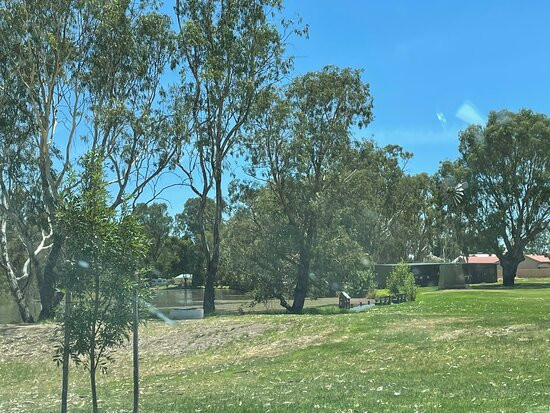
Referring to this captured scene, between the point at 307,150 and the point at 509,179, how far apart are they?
36.8 m

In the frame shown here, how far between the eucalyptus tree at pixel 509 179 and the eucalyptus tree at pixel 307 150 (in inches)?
1184

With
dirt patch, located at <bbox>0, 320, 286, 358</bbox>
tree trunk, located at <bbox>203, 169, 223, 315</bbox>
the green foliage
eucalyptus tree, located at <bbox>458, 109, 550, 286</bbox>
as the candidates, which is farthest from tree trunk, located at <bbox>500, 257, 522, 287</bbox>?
the green foliage

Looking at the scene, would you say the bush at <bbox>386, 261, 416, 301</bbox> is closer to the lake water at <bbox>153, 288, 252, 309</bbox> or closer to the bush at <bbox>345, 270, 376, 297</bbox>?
the bush at <bbox>345, 270, 376, 297</bbox>

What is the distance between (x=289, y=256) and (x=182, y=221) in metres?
58.8

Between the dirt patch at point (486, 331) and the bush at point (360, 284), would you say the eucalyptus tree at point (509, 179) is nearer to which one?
the bush at point (360, 284)

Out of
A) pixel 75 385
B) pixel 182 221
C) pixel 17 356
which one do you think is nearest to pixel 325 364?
pixel 75 385

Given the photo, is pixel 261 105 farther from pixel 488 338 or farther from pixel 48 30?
pixel 488 338

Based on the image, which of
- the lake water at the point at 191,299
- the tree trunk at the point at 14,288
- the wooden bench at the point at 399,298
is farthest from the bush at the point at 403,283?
the tree trunk at the point at 14,288

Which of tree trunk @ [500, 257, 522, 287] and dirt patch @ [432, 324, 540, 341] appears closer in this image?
dirt patch @ [432, 324, 540, 341]

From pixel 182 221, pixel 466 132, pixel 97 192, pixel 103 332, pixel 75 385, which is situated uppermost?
pixel 466 132

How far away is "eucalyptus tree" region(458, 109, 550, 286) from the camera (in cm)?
6488

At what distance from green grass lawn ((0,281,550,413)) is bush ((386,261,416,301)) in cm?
1875

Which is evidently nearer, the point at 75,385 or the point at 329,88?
the point at 75,385

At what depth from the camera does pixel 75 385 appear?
49.9 ft
